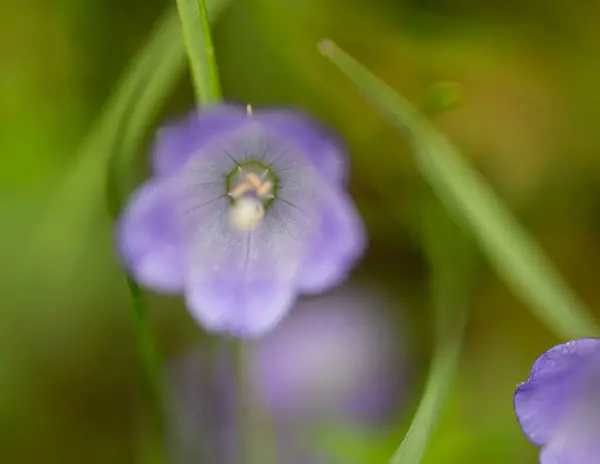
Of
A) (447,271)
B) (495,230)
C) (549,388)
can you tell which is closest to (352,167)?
(447,271)

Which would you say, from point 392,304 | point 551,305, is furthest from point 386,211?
point 551,305

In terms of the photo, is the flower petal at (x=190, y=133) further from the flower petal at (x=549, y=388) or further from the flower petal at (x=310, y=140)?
the flower petal at (x=549, y=388)

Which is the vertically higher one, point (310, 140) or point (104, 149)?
point (104, 149)

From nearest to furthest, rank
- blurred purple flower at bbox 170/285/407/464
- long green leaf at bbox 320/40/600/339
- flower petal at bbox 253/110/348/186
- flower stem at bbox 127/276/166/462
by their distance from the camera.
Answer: flower petal at bbox 253/110/348/186
flower stem at bbox 127/276/166/462
long green leaf at bbox 320/40/600/339
blurred purple flower at bbox 170/285/407/464

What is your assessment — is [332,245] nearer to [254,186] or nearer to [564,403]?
[254,186]

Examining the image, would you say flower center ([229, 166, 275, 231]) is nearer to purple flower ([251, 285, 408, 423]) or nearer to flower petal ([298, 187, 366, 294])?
flower petal ([298, 187, 366, 294])

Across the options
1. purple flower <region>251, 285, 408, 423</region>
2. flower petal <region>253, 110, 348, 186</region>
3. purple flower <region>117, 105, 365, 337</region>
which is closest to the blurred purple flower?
purple flower <region>251, 285, 408, 423</region>
